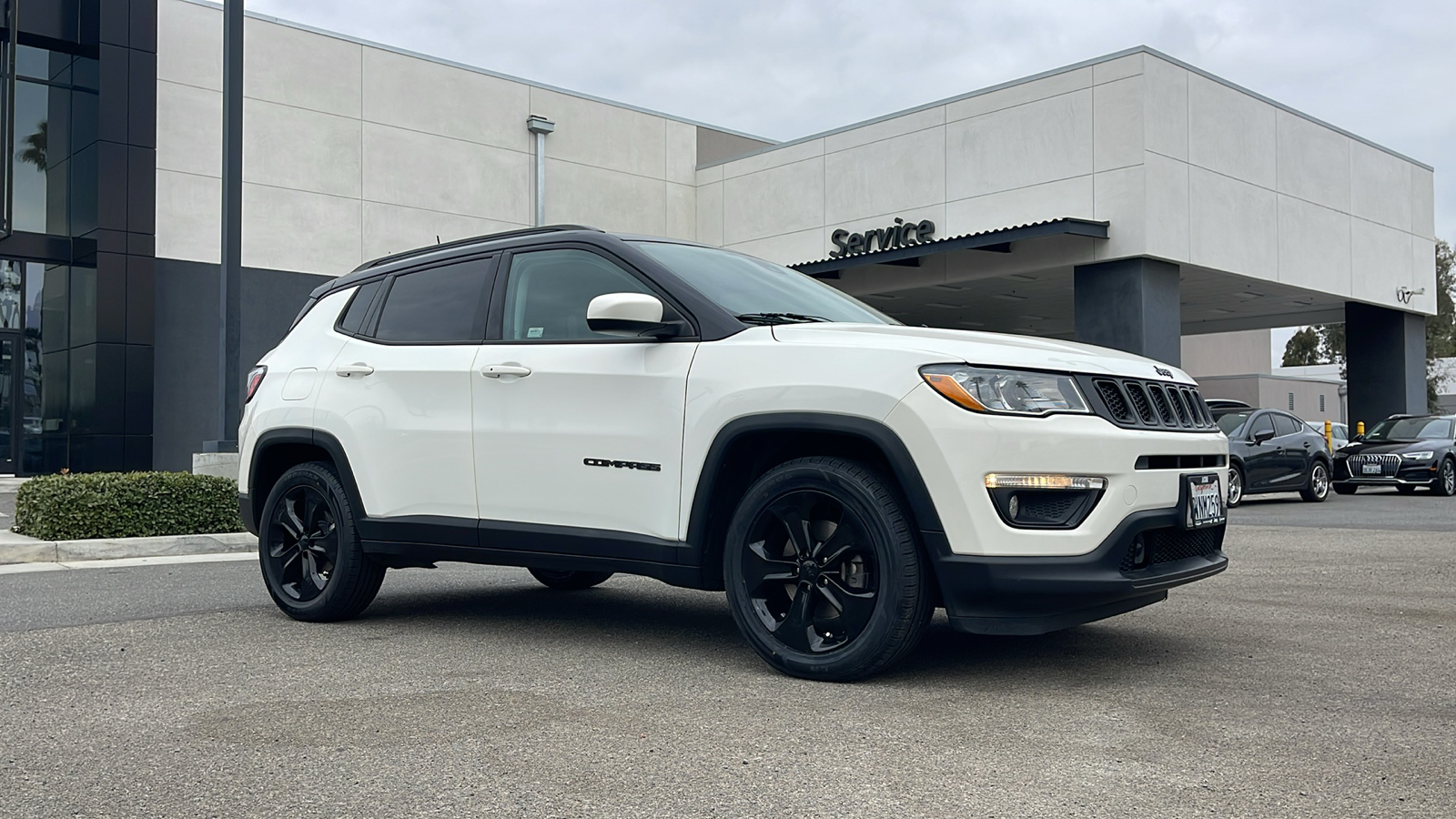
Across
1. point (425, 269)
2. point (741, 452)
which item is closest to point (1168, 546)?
point (741, 452)

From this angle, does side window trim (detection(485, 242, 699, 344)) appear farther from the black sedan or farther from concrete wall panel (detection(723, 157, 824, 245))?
concrete wall panel (detection(723, 157, 824, 245))

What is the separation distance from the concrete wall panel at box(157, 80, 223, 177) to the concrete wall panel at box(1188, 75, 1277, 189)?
16.9 meters

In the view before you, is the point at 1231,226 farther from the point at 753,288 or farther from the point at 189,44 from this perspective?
the point at 753,288

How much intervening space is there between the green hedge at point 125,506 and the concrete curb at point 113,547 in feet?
0.62

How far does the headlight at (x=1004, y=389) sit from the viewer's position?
423 cm

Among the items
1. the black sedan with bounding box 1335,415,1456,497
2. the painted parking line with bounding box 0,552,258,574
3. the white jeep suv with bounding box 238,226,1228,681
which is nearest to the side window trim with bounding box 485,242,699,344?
the white jeep suv with bounding box 238,226,1228,681

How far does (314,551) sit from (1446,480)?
19801 millimetres

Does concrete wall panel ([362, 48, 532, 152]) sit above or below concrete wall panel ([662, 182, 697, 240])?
above

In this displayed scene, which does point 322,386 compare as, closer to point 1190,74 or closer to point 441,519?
point 441,519

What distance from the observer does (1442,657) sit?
5.08 metres

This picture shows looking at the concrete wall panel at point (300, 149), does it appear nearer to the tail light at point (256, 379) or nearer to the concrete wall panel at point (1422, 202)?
the tail light at point (256, 379)

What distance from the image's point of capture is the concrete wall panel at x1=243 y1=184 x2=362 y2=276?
22.8m

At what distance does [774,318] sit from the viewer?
4.96 meters

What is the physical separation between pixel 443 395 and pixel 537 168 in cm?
2163
